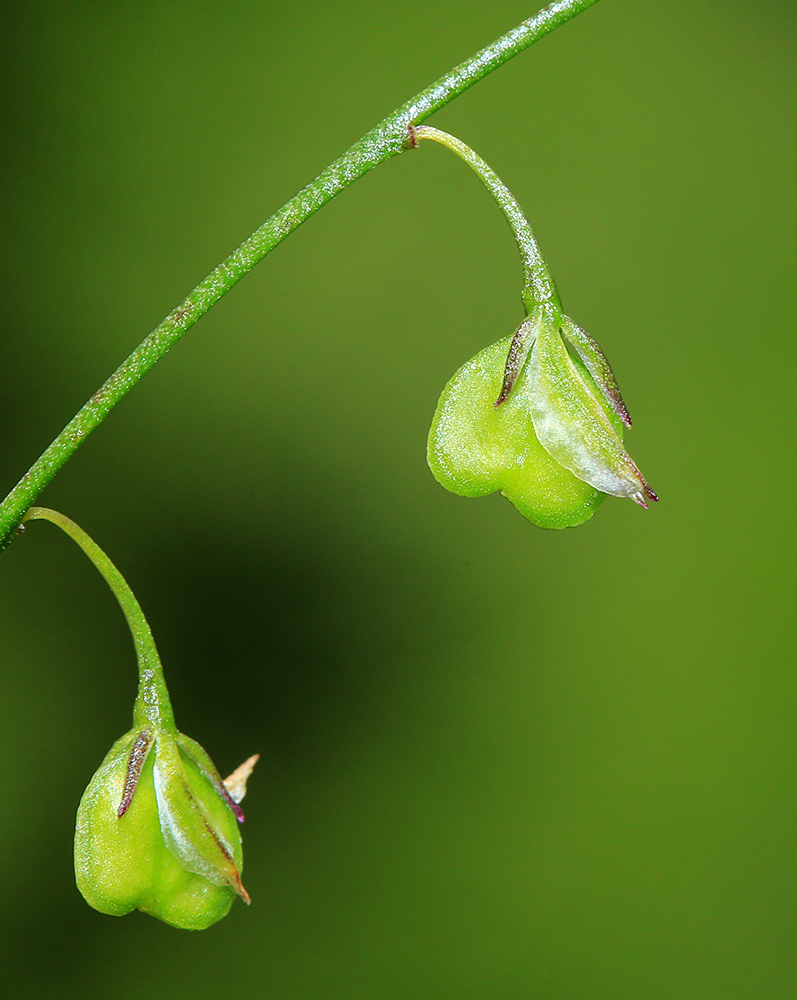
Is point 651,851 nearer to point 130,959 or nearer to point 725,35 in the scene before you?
point 130,959

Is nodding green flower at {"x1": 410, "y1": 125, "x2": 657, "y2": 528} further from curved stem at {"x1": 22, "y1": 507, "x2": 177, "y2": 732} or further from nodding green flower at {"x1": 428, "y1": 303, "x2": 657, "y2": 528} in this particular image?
curved stem at {"x1": 22, "y1": 507, "x2": 177, "y2": 732}

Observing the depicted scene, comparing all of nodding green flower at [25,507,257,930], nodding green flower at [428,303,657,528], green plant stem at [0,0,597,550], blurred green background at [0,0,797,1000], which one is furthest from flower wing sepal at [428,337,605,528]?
blurred green background at [0,0,797,1000]

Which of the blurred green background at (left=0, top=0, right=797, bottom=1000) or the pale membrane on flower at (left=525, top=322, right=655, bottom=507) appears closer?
the pale membrane on flower at (left=525, top=322, right=655, bottom=507)

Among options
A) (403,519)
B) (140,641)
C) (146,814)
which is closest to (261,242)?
(140,641)

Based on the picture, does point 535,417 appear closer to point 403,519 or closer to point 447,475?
point 447,475

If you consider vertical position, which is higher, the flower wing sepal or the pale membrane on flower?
the pale membrane on flower

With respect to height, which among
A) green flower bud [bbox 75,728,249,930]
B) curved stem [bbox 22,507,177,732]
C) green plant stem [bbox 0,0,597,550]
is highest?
green plant stem [bbox 0,0,597,550]
